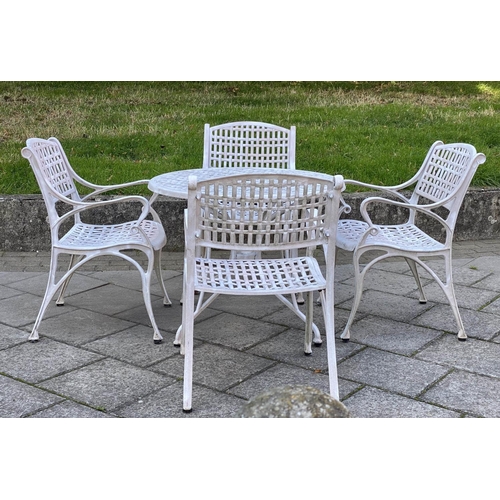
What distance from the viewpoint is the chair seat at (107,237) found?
440 centimetres

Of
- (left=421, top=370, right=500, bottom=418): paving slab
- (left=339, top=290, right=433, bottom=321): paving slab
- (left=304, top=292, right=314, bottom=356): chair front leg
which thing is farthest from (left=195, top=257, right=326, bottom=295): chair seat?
(left=339, top=290, right=433, bottom=321): paving slab

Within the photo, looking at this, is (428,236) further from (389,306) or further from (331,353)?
(331,353)

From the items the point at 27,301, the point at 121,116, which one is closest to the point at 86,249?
the point at 27,301

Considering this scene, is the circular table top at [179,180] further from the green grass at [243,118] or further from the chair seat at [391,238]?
the green grass at [243,118]

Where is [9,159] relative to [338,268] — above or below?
above

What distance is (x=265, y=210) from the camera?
353cm

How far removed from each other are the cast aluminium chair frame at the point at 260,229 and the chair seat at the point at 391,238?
85cm

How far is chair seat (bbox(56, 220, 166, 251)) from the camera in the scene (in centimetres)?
440

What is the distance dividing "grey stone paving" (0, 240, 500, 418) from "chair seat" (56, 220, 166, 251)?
57 cm

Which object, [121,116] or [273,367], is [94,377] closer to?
[273,367]

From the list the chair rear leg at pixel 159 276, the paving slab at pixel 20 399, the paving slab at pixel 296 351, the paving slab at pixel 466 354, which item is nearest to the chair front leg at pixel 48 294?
Answer: the paving slab at pixel 20 399

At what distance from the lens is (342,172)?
24.4 ft

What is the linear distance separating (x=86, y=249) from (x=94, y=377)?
778mm

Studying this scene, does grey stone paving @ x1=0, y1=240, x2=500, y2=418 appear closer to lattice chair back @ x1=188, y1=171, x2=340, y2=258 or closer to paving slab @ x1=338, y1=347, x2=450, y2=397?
paving slab @ x1=338, y1=347, x2=450, y2=397
